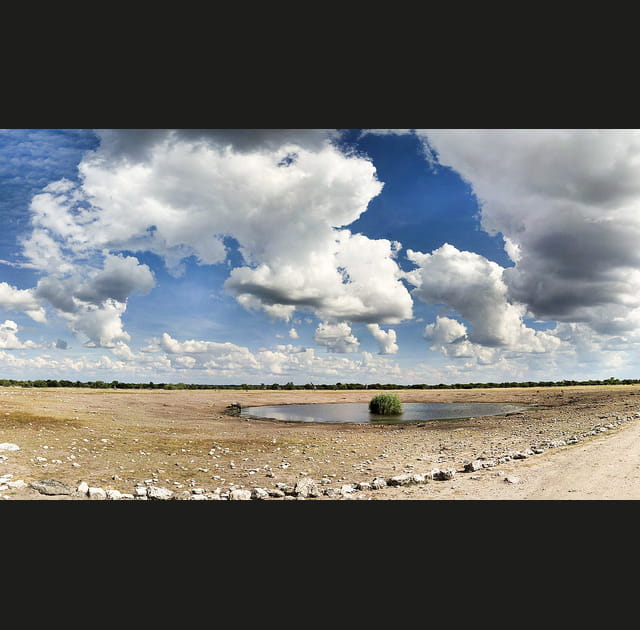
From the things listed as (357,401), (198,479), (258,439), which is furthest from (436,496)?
(357,401)

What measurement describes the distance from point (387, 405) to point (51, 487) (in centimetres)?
3020

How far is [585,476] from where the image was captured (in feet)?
34.6

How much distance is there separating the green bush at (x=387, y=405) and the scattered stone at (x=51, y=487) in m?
29.2

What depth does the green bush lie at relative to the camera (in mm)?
36125

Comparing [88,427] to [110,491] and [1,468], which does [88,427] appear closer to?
[1,468]

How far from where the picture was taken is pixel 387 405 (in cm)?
3647

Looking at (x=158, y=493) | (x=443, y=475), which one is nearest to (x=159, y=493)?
(x=158, y=493)

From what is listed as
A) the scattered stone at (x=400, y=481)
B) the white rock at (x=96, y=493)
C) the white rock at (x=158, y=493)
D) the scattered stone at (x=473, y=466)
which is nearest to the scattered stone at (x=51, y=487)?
the white rock at (x=96, y=493)

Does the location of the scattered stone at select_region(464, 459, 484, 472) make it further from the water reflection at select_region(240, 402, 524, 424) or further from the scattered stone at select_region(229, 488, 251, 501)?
the water reflection at select_region(240, 402, 524, 424)

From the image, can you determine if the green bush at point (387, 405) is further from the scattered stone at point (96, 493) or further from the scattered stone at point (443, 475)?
the scattered stone at point (96, 493)

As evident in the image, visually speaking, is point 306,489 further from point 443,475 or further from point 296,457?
point 296,457

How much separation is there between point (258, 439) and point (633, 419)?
20481 mm

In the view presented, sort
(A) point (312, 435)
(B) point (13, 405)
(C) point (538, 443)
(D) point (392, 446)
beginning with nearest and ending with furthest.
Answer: (C) point (538, 443)
(D) point (392, 446)
(B) point (13, 405)
(A) point (312, 435)

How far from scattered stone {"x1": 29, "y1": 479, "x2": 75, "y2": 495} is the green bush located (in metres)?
29.2
